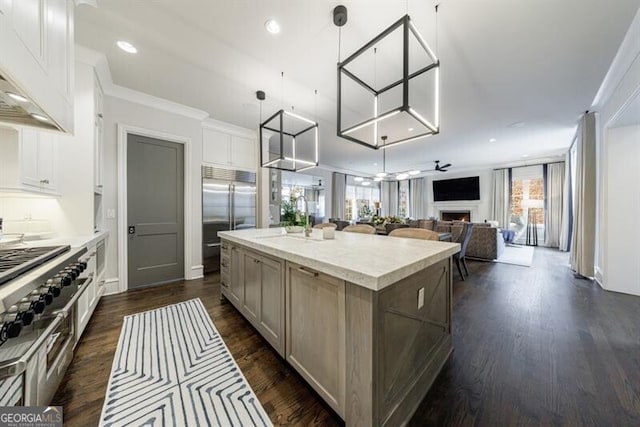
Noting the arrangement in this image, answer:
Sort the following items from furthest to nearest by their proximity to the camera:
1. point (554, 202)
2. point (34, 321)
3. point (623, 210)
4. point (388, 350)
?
point (554, 202), point (623, 210), point (388, 350), point (34, 321)

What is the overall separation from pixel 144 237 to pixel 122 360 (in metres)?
2.18

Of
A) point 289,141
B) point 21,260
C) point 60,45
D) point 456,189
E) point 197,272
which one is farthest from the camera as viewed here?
point 456,189

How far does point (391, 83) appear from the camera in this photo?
9.78 feet

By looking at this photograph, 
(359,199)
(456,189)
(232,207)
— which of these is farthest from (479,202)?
(232,207)

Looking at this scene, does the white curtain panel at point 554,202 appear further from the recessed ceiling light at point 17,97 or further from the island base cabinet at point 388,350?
the recessed ceiling light at point 17,97

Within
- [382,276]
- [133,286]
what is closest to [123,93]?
[133,286]

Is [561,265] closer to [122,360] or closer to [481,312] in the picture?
[481,312]

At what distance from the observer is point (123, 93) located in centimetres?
315

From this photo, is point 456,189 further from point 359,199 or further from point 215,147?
point 215,147

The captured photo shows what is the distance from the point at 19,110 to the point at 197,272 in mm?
3039

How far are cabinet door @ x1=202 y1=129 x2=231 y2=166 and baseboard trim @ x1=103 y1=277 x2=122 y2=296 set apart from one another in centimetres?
221

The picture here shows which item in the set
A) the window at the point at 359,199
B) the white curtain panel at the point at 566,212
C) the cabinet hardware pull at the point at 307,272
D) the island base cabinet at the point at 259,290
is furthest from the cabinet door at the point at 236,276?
the white curtain panel at the point at 566,212

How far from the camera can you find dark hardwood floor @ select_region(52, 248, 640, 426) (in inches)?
49.9

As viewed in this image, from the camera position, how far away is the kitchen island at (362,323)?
3.39 ft
